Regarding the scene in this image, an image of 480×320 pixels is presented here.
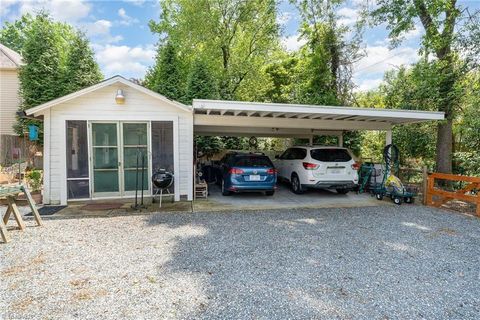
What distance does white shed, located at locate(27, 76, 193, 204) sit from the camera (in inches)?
270

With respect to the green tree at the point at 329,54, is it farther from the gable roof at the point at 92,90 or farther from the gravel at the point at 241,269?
the gravel at the point at 241,269

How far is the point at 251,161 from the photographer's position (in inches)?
307

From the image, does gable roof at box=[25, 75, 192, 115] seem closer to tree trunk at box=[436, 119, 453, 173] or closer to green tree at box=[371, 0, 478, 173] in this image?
green tree at box=[371, 0, 478, 173]

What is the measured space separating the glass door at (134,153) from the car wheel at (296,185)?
4.66m

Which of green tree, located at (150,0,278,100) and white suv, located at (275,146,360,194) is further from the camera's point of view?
green tree, located at (150,0,278,100)

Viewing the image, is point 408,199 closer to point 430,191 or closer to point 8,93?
point 430,191

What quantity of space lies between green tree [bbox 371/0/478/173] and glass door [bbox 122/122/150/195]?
9.52m

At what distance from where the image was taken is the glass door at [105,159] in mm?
7109

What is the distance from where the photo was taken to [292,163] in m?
8.88

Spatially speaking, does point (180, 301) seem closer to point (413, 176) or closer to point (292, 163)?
point (292, 163)

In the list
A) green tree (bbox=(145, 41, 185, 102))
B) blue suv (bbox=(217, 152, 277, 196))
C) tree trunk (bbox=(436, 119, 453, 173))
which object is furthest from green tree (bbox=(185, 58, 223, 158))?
tree trunk (bbox=(436, 119, 453, 173))

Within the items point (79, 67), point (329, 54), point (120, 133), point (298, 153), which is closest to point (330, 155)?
point (298, 153)

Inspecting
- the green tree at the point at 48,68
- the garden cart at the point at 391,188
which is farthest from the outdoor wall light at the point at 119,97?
the green tree at the point at 48,68

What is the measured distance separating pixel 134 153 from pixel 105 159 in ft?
2.57
